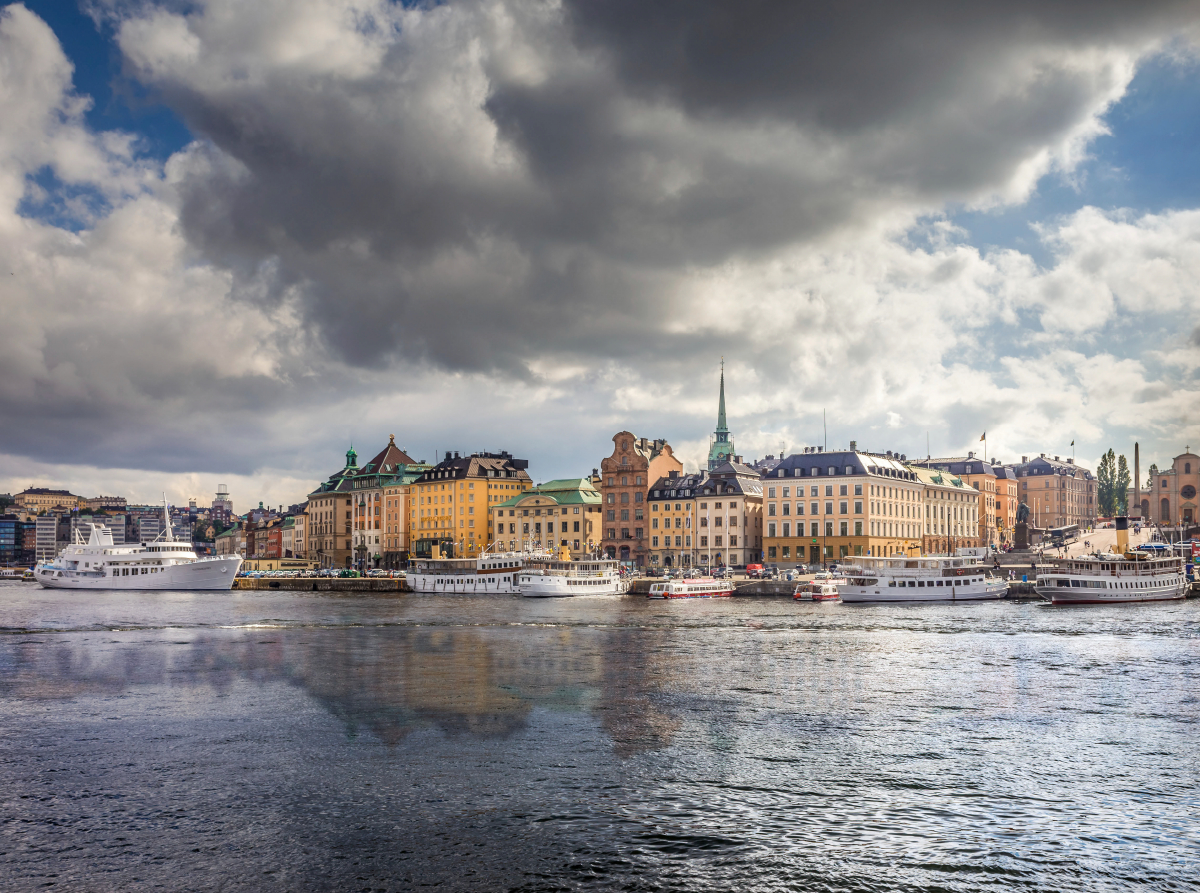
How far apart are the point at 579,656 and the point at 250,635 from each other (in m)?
28.3

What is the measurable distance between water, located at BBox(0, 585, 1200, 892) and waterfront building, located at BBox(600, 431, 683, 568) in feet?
403

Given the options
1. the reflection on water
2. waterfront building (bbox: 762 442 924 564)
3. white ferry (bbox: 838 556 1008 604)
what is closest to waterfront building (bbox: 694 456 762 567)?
waterfront building (bbox: 762 442 924 564)

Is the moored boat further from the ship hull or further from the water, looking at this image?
the water

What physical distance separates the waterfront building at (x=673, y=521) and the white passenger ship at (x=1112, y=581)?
241 ft

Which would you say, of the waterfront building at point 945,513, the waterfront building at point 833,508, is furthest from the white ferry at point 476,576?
the waterfront building at point 945,513

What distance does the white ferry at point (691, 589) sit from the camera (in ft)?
403

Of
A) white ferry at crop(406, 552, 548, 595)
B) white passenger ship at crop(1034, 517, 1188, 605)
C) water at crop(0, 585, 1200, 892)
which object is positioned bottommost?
white ferry at crop(406, 552, 548, 595)

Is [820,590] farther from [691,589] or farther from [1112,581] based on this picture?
[1112,581]

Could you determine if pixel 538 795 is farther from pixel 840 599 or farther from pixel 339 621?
pixel 840 599

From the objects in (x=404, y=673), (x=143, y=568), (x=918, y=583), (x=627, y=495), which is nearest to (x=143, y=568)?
(x=143, y=568)

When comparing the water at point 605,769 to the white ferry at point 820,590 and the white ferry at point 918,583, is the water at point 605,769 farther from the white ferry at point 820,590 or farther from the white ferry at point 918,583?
the white ferry at point 820,590

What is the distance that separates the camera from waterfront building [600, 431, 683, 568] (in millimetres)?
181750

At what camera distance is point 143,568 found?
154m

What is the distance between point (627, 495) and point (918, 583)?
81239mm
